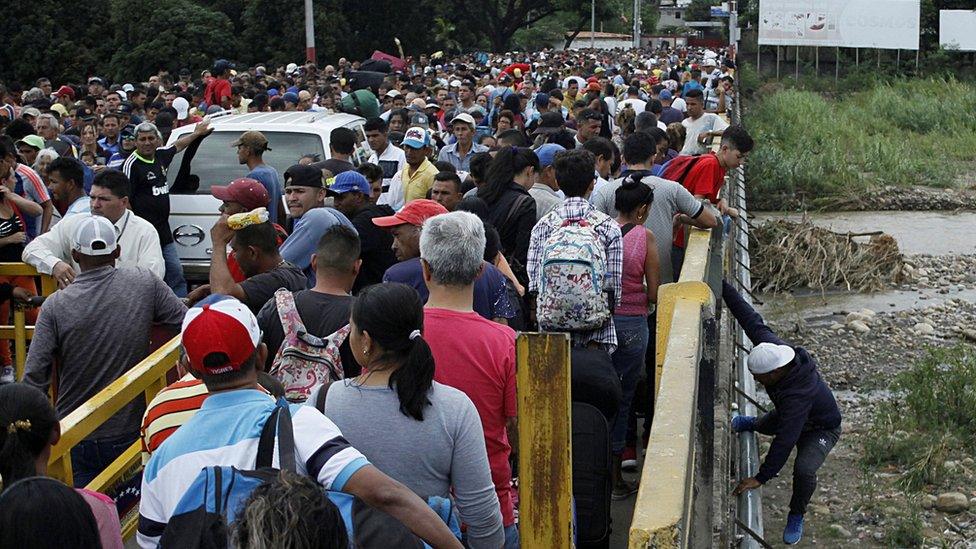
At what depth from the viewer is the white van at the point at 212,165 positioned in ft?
31.2

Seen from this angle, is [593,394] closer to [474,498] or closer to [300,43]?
[474,498]

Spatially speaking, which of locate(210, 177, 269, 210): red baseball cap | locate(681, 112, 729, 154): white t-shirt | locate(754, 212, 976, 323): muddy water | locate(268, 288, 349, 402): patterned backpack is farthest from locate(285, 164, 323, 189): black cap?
locate(754, 212, 976, 323): muddy water

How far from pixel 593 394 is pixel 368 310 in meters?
1.65

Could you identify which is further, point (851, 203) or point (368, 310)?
point (851, 203)

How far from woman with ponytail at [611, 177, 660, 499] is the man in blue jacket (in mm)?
1061

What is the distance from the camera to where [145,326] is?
5.24 m

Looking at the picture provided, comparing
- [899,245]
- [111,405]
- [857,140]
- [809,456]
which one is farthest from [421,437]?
[857,140]

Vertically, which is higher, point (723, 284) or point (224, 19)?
point (224, 19)

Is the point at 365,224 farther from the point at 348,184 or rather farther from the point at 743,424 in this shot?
the point at 743,424

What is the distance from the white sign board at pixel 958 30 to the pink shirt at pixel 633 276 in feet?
151

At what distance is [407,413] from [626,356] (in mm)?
2816

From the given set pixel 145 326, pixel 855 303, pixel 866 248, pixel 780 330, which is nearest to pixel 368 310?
pixel 145 326

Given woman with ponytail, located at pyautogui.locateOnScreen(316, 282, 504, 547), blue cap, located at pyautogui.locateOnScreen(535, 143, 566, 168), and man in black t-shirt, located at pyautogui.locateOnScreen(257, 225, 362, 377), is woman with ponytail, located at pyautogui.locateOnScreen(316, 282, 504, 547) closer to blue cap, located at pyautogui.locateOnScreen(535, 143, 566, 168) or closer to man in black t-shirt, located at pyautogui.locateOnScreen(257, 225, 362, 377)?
man in black t-shirt, located at pyautogui.locateOnScreen(257, 225, 362, 377)

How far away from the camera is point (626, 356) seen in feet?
19.7
